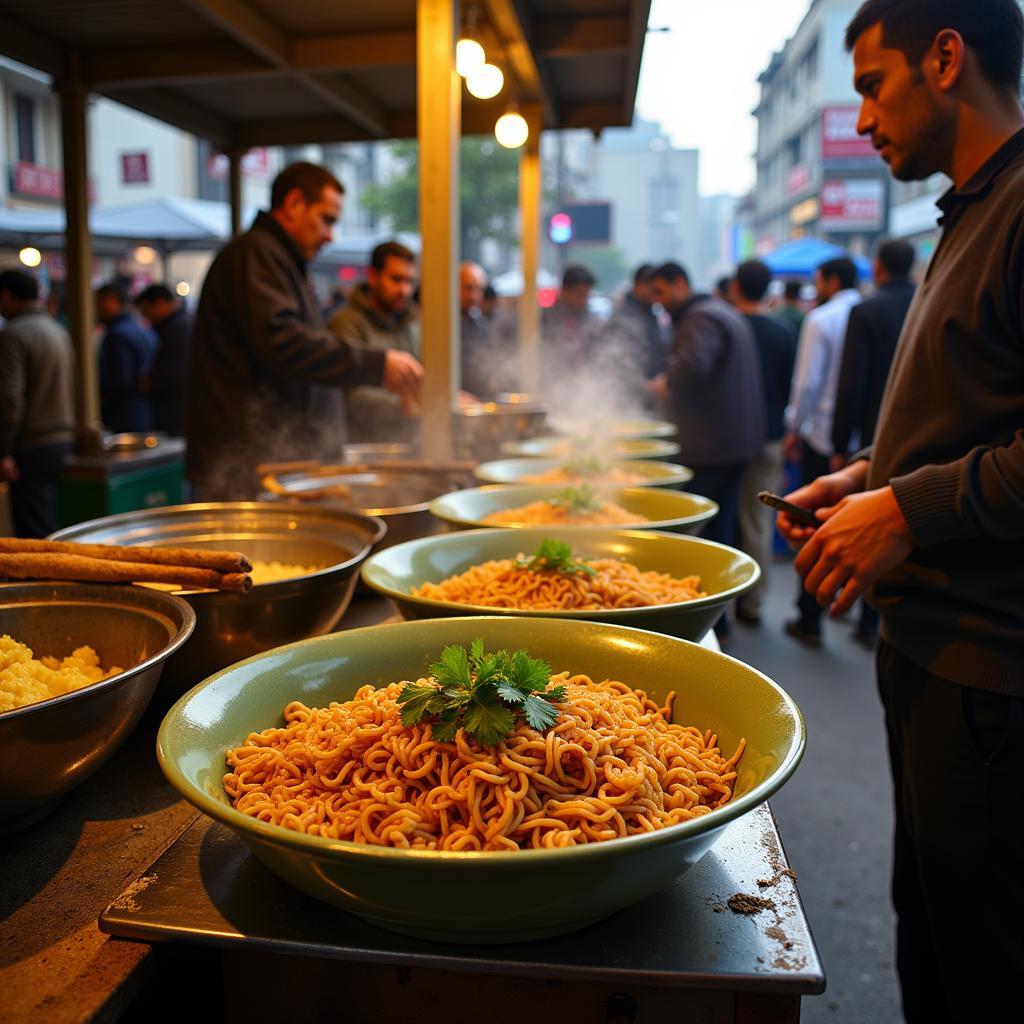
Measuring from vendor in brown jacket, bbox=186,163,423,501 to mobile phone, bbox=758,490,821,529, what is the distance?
71.5 inches

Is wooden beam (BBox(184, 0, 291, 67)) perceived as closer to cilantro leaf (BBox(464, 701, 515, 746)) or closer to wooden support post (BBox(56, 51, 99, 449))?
wooden support post (BBox(56, 51, 99, 449))

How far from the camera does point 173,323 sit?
7543 millimetres

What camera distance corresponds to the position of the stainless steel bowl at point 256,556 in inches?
58.1

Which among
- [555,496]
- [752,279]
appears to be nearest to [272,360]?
[555,496]

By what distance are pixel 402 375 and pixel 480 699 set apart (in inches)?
96.8

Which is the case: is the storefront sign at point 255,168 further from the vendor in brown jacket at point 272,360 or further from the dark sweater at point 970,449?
the dark sweater at point 970,449

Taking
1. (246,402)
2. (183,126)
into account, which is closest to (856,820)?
(246,402)

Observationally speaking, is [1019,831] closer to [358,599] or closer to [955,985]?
[955,985]

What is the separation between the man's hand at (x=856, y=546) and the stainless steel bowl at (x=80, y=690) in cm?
111

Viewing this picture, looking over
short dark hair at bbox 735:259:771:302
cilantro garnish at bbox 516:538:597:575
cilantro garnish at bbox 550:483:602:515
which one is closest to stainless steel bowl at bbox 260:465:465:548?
cilantro garnish at bbox 550:483:602:515

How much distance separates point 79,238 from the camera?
5.06 metres

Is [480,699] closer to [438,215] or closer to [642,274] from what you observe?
[438,215]

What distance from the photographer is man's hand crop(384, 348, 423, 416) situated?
3.39 meters

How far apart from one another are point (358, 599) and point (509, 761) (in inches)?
50.5
